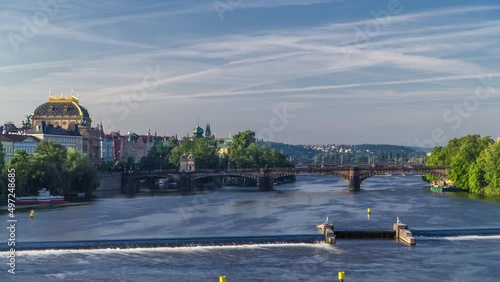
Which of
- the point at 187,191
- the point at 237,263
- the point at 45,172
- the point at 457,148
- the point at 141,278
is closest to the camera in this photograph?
the point at 141,278

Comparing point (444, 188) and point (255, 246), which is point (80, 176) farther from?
point (255, 246)

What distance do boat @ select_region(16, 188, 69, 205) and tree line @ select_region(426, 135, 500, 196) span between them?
49.9m

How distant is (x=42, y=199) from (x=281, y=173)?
44118 mm

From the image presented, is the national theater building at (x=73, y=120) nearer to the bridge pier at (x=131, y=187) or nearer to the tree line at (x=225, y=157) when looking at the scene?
the tree line at (x=225, y=157)

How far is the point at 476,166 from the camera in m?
97.2

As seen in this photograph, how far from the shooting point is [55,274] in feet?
129

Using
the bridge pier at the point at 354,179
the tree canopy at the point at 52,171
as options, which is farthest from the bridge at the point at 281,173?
the tree canopy at the point at 52,171

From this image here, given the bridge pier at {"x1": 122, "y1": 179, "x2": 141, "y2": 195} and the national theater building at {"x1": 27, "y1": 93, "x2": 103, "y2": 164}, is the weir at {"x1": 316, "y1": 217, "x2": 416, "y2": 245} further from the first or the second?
the national theater building at {"x1": 27, "y1": 93, "x2": 103, "y2": 164}

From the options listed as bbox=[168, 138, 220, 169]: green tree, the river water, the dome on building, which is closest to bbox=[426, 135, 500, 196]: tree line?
the river water

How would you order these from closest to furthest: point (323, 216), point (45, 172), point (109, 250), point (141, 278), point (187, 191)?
point (141, 278) → point (109, 250) → point (323, 216) → point (45, 172) → point (187, 191)

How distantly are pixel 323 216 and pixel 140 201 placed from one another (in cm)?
2910

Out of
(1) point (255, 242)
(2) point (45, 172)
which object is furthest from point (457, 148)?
(1) point (255, 242)

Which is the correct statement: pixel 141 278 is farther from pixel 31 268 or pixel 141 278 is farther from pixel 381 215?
pixel 381 215

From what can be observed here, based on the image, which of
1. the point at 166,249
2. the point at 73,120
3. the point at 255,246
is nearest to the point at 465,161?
the point at 255,246
